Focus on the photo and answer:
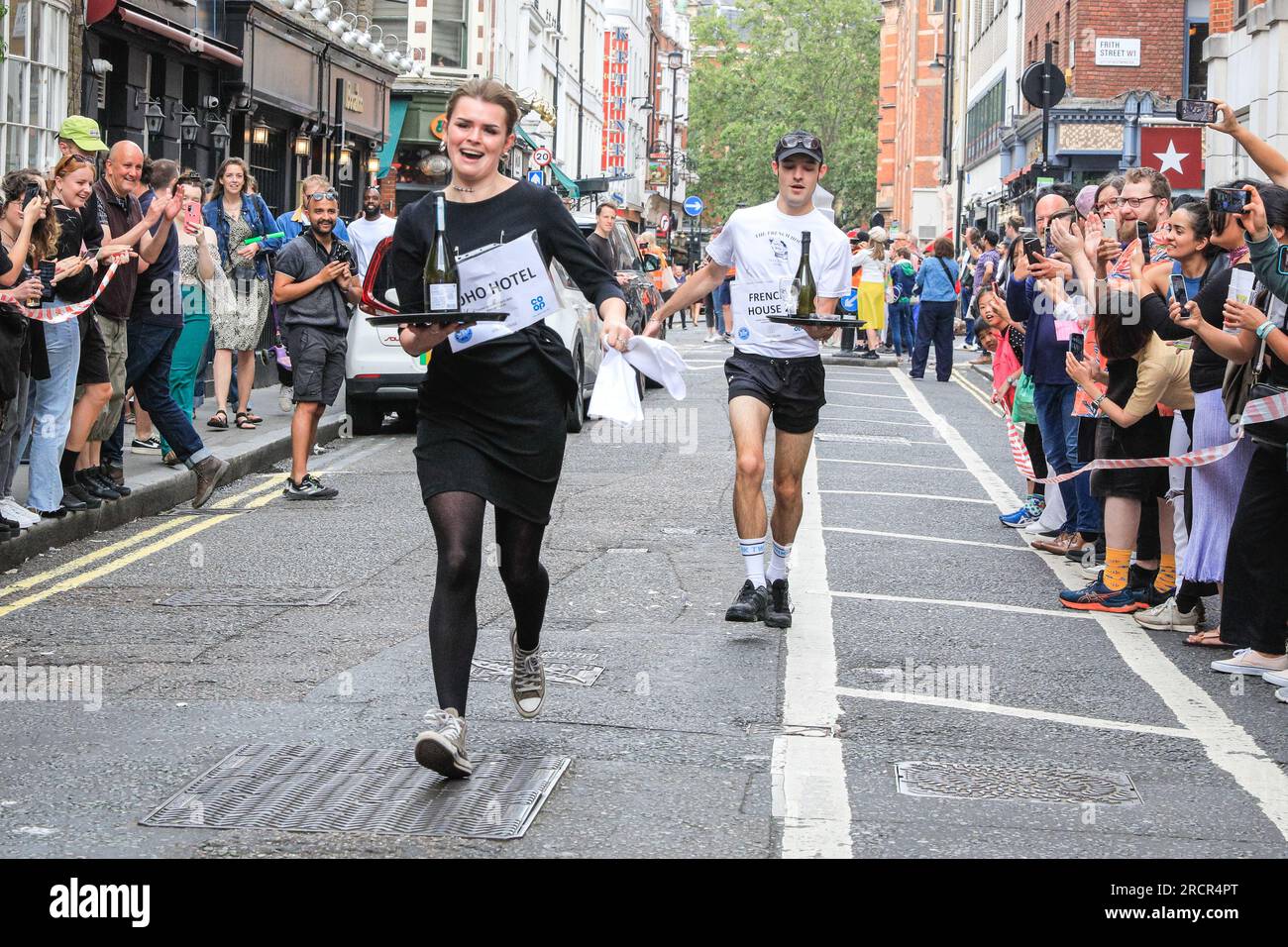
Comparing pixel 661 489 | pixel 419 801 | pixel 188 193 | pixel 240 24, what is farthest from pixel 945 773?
pixel 240 24

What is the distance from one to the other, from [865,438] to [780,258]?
8905 millimetres

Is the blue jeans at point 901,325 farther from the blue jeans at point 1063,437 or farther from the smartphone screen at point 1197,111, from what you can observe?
the smartphone screen at point 1197,111

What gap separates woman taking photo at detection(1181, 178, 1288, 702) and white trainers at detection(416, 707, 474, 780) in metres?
3.37

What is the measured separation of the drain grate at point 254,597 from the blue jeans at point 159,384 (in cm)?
294

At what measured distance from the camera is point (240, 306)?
1510 cm

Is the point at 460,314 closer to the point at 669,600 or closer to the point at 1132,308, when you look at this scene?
the point at 669,600

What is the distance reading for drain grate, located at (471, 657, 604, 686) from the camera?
6.72 m

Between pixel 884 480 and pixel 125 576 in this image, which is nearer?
→ pixel 125 576

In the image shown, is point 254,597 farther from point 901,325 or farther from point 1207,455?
point 901,325

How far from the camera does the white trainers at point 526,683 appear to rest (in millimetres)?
5918

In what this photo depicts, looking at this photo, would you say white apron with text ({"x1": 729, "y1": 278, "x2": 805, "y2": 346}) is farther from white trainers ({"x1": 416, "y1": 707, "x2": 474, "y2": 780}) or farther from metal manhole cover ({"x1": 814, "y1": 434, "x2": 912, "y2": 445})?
metal manhole cover ({"x1": 814, "y1": 434, "x2": 912, "y2": 445})

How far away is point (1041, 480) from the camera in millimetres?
10477

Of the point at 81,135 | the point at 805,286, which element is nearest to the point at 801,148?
the point at 805,286

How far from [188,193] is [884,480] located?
5508 millimetres
